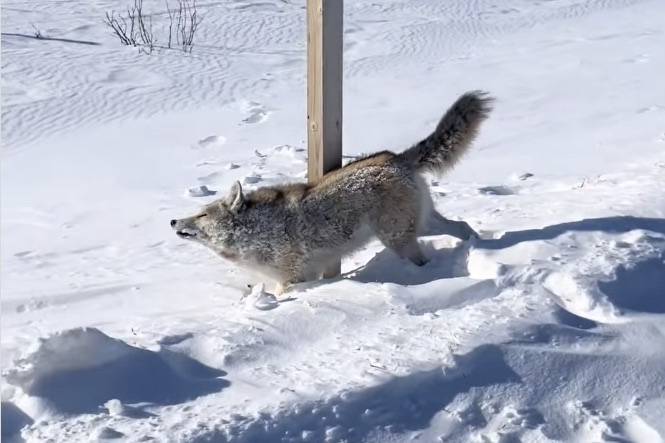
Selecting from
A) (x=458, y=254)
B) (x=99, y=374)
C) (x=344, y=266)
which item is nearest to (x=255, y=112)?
(x=344, y=266)

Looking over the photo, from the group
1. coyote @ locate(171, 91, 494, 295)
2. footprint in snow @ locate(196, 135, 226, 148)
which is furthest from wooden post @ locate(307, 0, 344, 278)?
footprint in snow @ locate(196, 135, 226, 148)

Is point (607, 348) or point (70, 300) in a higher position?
point (607, 348)

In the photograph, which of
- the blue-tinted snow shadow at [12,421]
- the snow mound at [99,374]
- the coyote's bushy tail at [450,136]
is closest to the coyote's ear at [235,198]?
the coyote's bushy tail at [450,136]

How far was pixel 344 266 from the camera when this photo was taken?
6.25 m

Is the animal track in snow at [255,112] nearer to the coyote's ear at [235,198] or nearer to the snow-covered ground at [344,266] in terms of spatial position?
the snow-covered ground at [344,266]

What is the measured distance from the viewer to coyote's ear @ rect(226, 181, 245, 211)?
236 inches

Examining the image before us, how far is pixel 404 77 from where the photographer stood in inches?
489

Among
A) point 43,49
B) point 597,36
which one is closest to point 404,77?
point 597,36

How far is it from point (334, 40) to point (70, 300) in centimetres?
225

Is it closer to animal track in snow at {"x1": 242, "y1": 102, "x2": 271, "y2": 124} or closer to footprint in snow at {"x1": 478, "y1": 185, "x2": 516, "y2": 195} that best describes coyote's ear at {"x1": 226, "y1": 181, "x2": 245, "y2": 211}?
footprint in snow at {"x1": 478, "y1": 185, "x2": 516, "y2": 195}

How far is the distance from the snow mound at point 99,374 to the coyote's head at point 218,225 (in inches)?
73.0

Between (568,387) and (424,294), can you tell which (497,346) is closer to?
(568,387)

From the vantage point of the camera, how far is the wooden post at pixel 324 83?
541 cm

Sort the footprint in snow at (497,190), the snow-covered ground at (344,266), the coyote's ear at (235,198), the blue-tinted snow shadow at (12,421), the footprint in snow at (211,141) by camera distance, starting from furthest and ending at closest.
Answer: the footprint in snow at (211,141)
the footprint in snow at (497,190)
the coyote's ear at (235,198)
the snow-covered ground at (344,266)
the blue-tinted snow shadow at (12,421)
